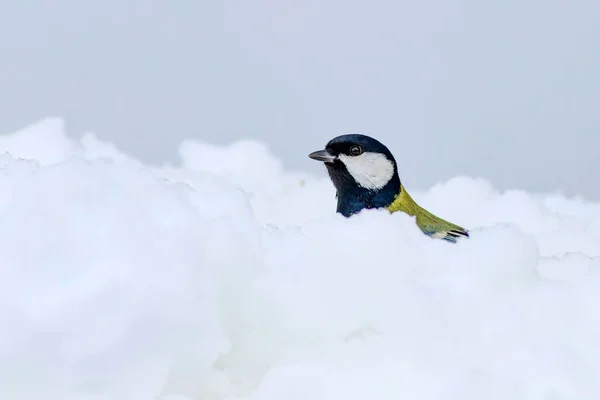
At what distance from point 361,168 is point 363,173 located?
0.07 ft

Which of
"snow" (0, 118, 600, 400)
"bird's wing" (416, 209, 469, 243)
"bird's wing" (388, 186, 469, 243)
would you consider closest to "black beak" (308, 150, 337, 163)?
"bird's wing" (388, 186, 469, 243)

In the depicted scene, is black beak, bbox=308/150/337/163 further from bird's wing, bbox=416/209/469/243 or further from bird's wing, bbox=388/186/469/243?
bird's wing, bbox=416/209/469/243

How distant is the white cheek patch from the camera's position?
3.20 m

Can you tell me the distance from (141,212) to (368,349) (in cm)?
45

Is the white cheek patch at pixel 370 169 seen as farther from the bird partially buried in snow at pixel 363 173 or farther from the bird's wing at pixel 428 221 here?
the bird's wing at pixel 428 221

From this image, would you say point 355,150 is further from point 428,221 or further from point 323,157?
point 428,221

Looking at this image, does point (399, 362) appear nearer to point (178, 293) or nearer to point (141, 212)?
point (178, 293)

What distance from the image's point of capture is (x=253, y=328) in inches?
55.5

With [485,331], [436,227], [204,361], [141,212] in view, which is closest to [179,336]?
[204,361]

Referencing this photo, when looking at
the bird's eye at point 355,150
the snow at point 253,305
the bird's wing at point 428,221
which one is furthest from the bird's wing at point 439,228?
the snow at point 253,305

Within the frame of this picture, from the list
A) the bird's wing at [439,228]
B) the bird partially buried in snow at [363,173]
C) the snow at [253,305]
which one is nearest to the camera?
the snow at [253,305]

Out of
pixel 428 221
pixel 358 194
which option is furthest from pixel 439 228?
pixel 358 194

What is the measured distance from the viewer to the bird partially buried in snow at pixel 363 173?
320 centimetres

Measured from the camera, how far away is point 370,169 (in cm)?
321
